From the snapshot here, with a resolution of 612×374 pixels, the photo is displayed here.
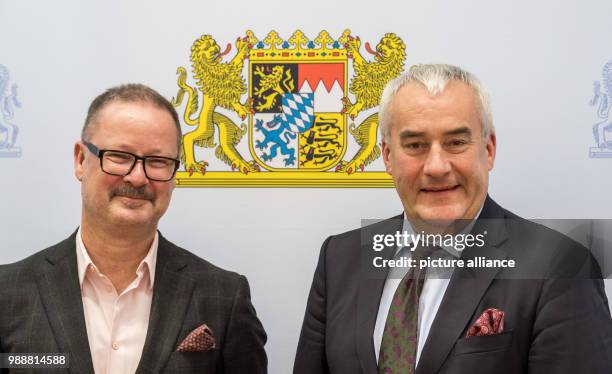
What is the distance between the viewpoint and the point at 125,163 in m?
1.72

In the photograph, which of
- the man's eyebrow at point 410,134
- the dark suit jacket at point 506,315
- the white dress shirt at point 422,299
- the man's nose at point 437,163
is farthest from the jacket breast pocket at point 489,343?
the man's eyebrow at point 410,134

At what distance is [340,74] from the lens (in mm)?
2225

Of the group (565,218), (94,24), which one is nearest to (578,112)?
(565,218)

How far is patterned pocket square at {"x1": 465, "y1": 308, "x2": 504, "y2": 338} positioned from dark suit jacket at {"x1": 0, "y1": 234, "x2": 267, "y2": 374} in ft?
2.39

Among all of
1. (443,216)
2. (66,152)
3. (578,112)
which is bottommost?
(443,216)

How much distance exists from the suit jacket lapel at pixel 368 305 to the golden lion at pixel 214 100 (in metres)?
0.66

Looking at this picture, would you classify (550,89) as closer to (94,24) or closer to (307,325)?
(307,325)

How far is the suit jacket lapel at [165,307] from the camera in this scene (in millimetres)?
1703

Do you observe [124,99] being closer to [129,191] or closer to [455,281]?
[129,191]

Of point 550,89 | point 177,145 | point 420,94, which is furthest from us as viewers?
point 550,89

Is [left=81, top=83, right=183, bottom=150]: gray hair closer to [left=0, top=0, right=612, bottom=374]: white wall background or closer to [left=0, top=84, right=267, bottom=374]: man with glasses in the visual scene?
[left=0, top=84, right=267, bottom=374]: man with glasses

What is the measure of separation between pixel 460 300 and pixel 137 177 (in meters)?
0.95

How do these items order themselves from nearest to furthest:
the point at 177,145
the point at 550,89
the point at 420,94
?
the point at 420,94 → the point at 177,145 → the point at 550,89

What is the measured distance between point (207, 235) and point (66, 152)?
640 mm
